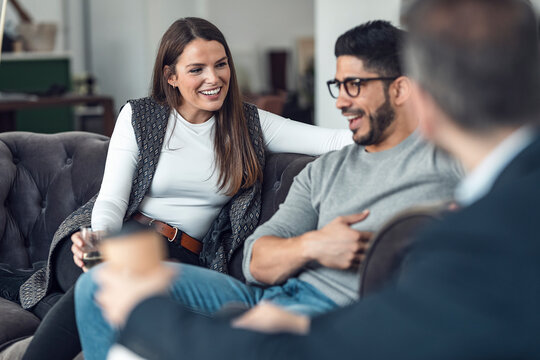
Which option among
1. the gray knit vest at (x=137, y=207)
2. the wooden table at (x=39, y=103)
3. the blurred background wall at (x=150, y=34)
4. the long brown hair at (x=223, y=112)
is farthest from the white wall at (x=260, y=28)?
the gray knit vest at (x=137, y=207)

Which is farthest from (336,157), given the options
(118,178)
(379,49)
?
(118,178)

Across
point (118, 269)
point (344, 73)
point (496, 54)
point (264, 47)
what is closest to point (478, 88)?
point (496, 54)

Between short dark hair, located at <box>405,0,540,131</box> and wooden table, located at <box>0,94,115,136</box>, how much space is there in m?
5.37

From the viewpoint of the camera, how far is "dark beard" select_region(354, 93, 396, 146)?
67.6 inches

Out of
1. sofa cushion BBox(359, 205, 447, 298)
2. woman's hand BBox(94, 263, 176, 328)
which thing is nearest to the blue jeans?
sofa cushion BBox(359, 205, 447, 298)

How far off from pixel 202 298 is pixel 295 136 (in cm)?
93

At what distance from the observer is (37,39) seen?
719 cm

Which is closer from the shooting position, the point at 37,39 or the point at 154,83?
the point at 154,83

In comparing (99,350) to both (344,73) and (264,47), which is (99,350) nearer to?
(344,73)

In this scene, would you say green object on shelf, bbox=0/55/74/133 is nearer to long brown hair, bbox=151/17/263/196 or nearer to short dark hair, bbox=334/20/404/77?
long brown hair, bbox=151/17/263/196

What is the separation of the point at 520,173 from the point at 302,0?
32.6 ft

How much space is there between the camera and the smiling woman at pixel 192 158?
228 cm

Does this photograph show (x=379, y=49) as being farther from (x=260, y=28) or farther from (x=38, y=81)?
(x=260, y=28)

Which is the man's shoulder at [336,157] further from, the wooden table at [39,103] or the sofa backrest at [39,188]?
the wooden table at [39,103]
